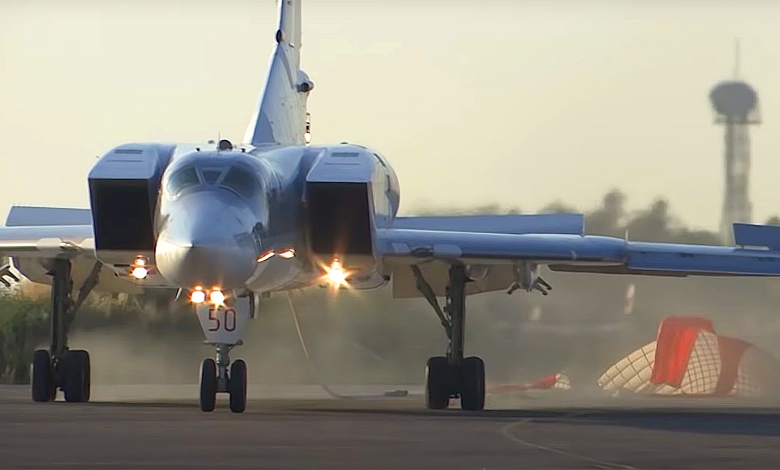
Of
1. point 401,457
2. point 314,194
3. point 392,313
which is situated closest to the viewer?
point 401,457

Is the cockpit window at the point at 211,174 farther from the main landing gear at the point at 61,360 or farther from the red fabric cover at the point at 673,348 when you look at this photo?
the red fabric cover at the point at 673,348

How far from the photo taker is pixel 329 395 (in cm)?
2769

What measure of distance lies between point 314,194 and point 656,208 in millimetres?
11697

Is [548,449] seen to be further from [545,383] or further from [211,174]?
[545,383]

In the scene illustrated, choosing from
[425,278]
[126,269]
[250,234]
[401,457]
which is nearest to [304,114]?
[425,278]

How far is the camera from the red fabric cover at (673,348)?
30.2 meters

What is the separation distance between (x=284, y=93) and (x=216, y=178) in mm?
6524

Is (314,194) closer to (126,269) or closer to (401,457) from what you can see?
(126,269)

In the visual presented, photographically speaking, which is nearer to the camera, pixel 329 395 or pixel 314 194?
pixel 314 194

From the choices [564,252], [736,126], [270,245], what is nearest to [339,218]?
[270,245]

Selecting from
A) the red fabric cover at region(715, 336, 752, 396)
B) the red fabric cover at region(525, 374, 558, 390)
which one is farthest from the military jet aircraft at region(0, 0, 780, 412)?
the red fabric cover at region(715, 336, 752, 396)

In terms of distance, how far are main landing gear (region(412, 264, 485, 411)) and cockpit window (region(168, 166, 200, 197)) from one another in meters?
4.59

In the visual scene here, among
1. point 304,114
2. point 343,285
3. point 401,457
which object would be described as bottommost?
point 401,457

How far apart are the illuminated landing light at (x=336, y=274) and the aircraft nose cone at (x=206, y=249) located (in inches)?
99.6
